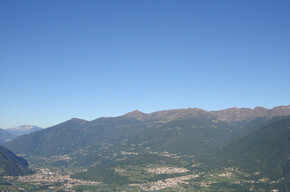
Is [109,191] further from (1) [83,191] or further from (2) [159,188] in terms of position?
(2) [159,188]

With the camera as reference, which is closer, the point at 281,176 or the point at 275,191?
the point at 275,191

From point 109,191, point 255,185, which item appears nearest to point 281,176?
point 255,185

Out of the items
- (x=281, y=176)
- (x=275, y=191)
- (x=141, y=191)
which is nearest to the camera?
(x=275, y=191)

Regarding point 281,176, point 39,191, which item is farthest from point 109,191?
point 281,176

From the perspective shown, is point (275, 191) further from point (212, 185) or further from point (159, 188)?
point (159, 188)

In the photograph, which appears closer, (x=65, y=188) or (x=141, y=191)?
(x=141, y=191)

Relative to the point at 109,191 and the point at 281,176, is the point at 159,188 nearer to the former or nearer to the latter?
the point at 109,191

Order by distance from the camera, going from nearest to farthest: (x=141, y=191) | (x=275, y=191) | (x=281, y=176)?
1. (x=275, y=191)
2. (x=141, y=191)
3. (x=281, y=176)
